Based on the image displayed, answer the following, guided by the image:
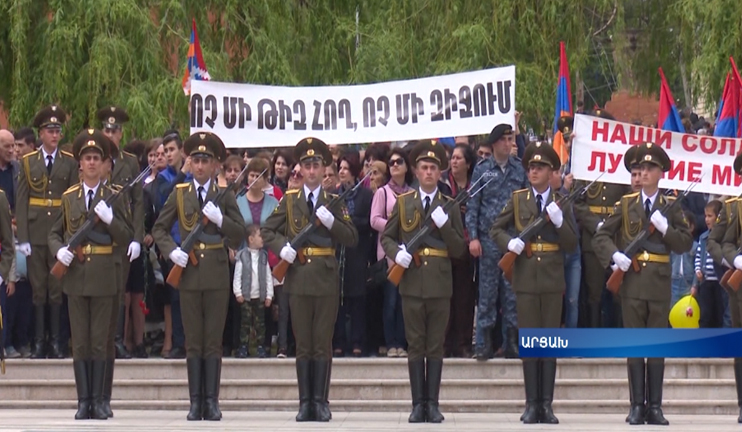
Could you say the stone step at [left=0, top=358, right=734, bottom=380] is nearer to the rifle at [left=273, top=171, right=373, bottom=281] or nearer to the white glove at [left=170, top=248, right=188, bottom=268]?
the rifle at [left=273, top=171, right=373, bottom=281]

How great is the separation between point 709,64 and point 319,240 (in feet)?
31.6

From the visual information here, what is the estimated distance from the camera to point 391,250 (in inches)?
548

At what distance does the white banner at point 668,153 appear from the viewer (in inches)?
600

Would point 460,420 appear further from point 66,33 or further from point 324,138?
point 66,33

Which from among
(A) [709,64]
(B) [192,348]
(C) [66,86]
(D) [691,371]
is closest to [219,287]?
(B) [192,348]

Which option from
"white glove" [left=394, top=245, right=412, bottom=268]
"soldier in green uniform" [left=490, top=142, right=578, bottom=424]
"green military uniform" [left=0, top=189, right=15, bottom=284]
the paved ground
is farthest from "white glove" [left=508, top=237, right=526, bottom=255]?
"green military uniform" [left=0, top=189, right=15, bottom=284]

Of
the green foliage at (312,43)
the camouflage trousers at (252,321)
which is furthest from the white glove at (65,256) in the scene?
the green foliage at (312,43)

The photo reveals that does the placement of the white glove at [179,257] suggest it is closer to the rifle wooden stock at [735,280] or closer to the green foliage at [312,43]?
the rifle wooden stock at [735,280]

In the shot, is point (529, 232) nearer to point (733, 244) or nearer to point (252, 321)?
point (733, 244)

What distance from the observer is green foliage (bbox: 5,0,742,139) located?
21.7 metres

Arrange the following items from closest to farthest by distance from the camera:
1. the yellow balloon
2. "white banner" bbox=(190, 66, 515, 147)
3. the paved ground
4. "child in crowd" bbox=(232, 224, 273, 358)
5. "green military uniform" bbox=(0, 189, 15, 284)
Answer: the paved ground
"green military uniform" bbox=(0, 189, 15, 284)
"child in crowd" bbox=(232, 224, 273, 358)
"white banner" bbox=(190, 66, 515, 147)
the yellow balloon

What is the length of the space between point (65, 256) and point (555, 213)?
394 cm

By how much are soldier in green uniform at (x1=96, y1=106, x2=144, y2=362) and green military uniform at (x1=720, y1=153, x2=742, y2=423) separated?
4785 millimetres

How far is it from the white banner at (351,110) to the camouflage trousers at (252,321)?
1546 millimetres
